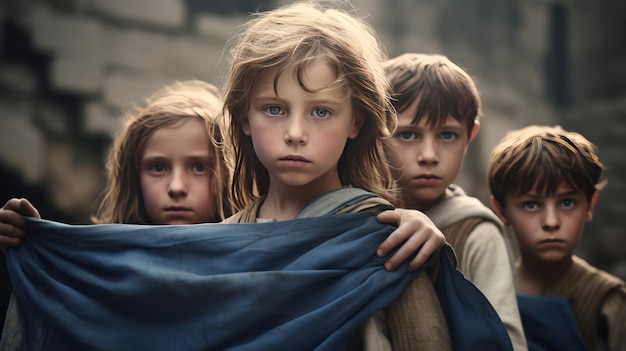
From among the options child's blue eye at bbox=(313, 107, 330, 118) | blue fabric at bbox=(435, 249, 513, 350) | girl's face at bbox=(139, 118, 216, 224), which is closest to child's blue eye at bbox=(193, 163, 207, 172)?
girl's face at bbox=(139, 118, 216, 224)

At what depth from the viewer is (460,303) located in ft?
6.49

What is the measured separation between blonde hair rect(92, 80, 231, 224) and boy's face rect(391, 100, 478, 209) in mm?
542

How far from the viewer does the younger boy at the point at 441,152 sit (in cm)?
250

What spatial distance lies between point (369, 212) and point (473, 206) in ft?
2.36

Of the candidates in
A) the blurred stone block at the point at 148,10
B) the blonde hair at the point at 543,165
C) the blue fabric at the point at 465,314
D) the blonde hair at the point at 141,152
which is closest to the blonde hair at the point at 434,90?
the blonde hair at the point at 543,165

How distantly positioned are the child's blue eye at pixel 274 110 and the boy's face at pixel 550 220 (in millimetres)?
966

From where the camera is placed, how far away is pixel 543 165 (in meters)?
2.57

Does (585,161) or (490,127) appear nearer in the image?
(585,161)

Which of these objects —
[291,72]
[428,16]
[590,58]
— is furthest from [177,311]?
[590,58]

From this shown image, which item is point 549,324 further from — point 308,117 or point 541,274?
point 308,117

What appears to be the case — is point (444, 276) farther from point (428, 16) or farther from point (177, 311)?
point (428, 16)

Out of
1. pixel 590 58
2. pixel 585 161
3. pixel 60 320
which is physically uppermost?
pixel 590 58

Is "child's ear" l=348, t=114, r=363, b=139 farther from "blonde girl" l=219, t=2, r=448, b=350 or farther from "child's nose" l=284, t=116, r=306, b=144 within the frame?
"child's nose" l=284, t=116, r=306, b=144

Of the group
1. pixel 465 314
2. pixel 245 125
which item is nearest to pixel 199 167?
pixel 245 125
